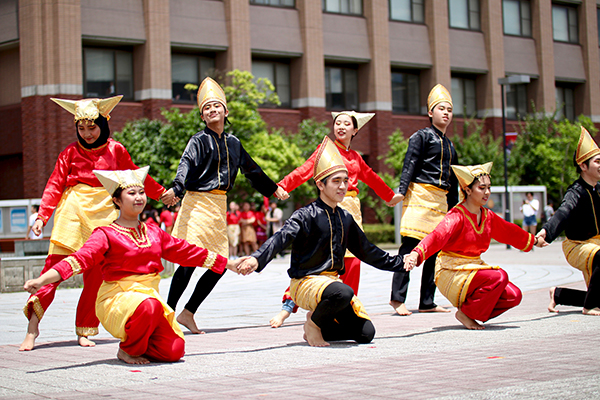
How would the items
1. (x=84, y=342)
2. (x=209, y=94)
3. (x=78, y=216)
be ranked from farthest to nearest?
(x=209, y=94)
(x=78, y=216)
(x=84, y=342)

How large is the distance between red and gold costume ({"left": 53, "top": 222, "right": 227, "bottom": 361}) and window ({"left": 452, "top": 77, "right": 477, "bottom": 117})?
33.4 m

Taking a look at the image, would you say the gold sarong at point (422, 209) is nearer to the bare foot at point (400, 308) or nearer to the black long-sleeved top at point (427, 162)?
the black long-sleeved top at point (427, 162)

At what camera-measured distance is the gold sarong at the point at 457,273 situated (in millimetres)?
7000

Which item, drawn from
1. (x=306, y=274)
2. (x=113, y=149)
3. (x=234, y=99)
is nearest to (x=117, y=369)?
(x=306, y=274)

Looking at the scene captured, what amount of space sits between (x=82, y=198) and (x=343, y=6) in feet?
93.4

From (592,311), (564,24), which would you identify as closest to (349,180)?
(592,311)

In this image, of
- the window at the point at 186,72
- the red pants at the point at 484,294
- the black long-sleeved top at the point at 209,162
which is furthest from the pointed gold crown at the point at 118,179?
the window at the point at 186,72

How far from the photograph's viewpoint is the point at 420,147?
872 centimetres

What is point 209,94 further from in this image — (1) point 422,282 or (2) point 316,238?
(1) point 422,282

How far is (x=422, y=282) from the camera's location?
28.5 feet

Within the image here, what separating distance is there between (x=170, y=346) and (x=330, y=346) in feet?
4.61

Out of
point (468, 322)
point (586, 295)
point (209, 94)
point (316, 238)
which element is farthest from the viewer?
point (586, 295)

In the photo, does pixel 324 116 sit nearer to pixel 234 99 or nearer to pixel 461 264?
pixel 234 99

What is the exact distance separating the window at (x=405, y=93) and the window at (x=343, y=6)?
374 cm
